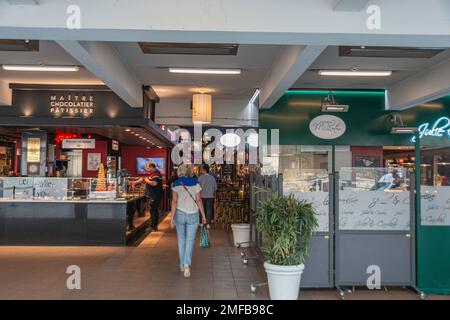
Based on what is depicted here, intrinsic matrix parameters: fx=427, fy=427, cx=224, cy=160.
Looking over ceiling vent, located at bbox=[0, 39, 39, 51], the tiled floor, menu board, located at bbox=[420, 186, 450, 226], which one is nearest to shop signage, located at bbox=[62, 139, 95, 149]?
the tiled floor

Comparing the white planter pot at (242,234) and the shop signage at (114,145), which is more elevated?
the shop signage at (114,145)

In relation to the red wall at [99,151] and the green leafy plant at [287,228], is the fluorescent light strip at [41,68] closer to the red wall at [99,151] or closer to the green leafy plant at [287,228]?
the green leafy plant at [287,228]

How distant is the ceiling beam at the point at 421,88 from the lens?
257 inches

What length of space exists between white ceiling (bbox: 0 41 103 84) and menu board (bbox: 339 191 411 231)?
173 inches

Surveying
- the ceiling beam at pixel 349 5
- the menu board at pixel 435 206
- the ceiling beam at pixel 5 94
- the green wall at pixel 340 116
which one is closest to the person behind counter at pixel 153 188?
A: the green wall at pixel 340 116

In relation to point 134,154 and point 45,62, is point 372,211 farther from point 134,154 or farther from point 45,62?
point 134,154

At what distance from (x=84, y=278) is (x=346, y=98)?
6130 mm

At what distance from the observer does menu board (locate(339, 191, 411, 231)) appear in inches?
215

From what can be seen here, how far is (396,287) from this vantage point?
220 inches

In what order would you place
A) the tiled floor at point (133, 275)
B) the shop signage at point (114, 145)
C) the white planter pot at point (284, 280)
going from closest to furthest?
the white planter pot at point (284, 280), the tiled floor at point (133, 275), the shop signage at point (114, 145)

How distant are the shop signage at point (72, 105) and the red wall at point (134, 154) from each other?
8249mm

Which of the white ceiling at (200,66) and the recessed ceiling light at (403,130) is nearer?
the white ceiling at (200,66)
